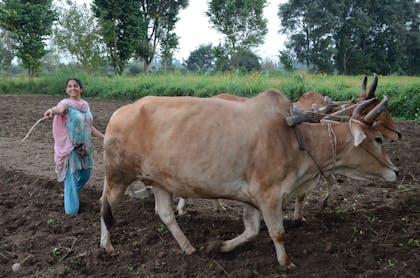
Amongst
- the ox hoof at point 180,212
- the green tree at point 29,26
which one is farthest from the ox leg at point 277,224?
the green tree at point 29,26

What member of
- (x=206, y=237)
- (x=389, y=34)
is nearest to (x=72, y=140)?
(x=206, y=237)

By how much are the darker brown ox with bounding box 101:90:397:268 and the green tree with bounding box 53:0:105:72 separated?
81.9 ft

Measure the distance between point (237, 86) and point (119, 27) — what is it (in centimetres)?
1658

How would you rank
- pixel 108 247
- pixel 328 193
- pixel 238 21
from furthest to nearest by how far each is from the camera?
pixel 238 21 → pixel 328 193 → pixel 108 247

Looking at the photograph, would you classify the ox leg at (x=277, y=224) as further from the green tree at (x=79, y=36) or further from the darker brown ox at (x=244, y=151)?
the green tree at (x=79, y=36)

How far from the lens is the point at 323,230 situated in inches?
177

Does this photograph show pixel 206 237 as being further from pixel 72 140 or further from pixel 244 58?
pixel 244 58

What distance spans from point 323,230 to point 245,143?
1453 mm

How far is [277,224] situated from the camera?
373 centimetres

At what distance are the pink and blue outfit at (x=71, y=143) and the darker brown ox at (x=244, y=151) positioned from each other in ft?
→ 4.67

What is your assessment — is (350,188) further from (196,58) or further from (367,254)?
(196,58)

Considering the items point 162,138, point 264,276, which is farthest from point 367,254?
point 162,138

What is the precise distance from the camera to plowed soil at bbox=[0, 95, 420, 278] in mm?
3768

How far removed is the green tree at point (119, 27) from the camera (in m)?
28.8
